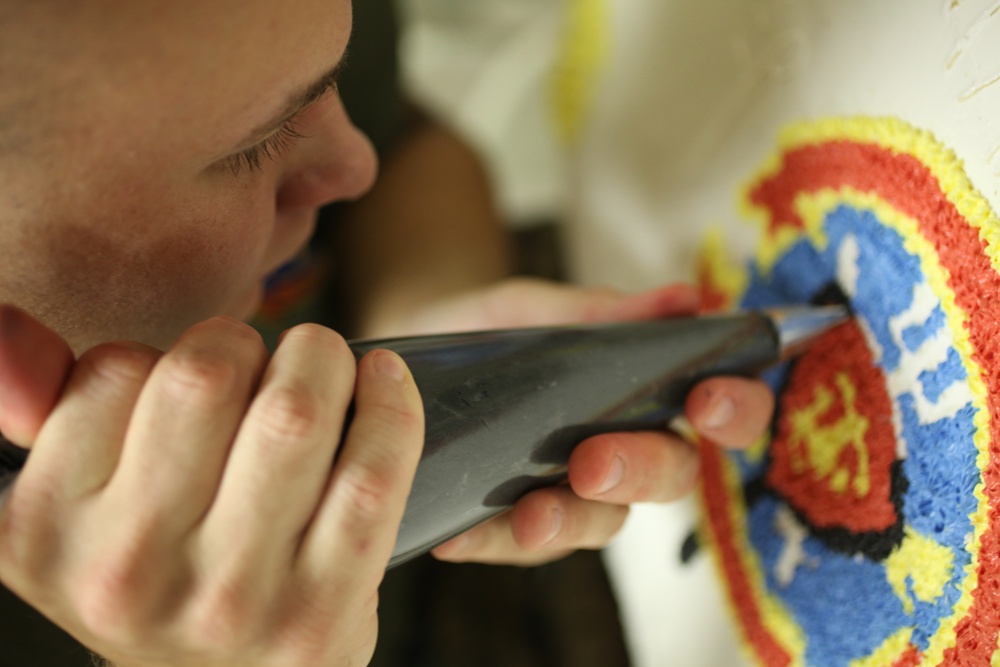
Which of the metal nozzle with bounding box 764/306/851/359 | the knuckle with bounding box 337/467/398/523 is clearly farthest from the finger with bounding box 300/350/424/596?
the metal nozzle with bounding box 764/306/851/359

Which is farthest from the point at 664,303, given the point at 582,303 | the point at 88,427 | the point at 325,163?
the point at 88,427

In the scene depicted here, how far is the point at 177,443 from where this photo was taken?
0.27 metres

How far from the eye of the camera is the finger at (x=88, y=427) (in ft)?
0.88

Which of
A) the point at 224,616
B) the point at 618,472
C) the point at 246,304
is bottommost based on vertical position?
the point at 224,616

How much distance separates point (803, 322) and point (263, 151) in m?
0.28

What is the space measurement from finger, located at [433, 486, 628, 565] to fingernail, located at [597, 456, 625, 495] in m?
0.03

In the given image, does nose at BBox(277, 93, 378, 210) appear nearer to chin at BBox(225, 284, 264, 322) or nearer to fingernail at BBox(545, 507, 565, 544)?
chin at BBox(225, 284, 264, 322)

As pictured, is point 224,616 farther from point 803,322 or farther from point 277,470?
point 803,322

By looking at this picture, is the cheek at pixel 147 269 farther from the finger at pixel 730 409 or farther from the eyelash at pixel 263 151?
the finger at pixel 730 409

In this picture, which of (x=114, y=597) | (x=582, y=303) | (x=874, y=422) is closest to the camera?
(x=114, y=597)

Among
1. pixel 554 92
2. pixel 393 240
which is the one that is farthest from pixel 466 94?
pixel 393 240

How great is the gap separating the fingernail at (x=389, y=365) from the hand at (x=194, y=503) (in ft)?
0.07

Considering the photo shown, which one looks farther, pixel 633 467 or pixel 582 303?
pixel 582 303

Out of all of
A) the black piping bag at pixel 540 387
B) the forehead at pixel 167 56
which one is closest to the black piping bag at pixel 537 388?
the black piping bag at pixel 540 387
